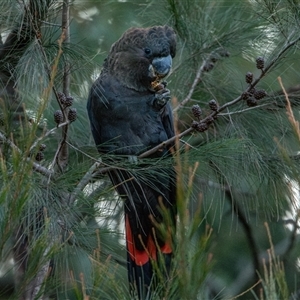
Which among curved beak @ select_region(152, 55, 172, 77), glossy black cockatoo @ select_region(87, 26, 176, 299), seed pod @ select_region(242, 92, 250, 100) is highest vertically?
seed pod @ select_region(242, 92, 250, 100)

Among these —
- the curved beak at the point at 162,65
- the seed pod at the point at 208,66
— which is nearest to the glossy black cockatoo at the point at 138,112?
the curved beak at the point at 162,65

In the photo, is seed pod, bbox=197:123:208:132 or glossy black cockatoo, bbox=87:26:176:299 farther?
glossy black cockatoo, bbox=87:26:176:299

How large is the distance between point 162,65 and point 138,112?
205 millimetres

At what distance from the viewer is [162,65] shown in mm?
2916

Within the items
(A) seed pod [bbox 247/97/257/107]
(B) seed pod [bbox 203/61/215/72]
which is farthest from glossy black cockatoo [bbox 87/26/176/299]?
(A) seed pod [bbox 247/97/257/107]

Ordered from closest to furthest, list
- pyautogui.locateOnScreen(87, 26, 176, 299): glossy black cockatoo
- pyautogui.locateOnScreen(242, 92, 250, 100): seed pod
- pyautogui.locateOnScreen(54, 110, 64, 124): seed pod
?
pyautogui.locateOnScreen(54, 110, 64, 124): seed pod
pyautogui.locateOnScreen(242, 92, 250, 100): seed pod
pyautogui.locateOnScreen(87, 26, 176, 299): glossy black cockatoo

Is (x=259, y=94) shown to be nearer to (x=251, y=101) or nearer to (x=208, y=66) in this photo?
(x=251, y=101)

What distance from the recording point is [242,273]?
345 cm

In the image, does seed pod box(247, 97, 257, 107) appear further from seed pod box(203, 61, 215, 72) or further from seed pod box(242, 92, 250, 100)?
seed pod box(203, 61, 215, 72)

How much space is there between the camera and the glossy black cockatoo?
2898 millimetres

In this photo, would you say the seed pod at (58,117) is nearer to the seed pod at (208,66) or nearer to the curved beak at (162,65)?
the curved beak at (162,65)

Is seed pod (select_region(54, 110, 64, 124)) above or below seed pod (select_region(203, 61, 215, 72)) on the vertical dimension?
above

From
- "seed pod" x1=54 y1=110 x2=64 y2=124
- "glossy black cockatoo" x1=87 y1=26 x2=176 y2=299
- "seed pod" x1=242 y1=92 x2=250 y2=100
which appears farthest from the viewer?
"glossy black cockatoo" x1=87 y1=26 x2=176 y2=299

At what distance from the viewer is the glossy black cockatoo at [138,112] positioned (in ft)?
9.51
